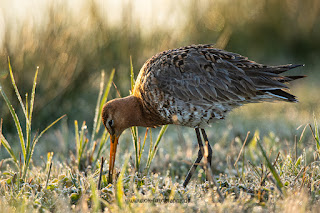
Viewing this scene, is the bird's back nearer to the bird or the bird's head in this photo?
the bird

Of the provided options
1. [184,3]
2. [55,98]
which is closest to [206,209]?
[55,98]

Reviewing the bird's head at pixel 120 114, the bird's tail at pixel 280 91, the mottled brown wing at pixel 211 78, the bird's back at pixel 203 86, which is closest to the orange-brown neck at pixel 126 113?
the bird's head at pixel 120 114

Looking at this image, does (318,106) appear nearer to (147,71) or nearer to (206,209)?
(147,71)

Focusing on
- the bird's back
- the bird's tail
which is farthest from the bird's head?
the bird's tail

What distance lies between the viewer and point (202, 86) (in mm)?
3414

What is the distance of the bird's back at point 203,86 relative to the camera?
11.1ft

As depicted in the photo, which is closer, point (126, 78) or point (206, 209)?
point (206, 209)

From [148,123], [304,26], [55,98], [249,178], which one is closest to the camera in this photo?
[249,178]

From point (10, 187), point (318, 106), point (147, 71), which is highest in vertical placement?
point (147, 71)

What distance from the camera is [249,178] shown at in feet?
11.0

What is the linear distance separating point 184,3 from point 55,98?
2.83 m

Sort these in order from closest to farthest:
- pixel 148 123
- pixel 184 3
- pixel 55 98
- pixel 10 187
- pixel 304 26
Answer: pixel 10 187 < pixel 148 123 < pixel 55 98 < pixel 184 3 < pixel 304 26

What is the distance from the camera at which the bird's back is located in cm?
338

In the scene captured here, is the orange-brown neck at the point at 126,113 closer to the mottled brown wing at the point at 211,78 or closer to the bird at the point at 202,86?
the bird at the point at 202,86
